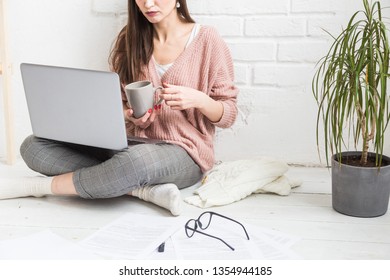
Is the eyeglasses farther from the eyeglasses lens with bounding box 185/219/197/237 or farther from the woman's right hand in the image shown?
the woman's right hand

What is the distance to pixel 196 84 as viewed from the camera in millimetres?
1771

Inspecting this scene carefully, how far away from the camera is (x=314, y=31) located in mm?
1920

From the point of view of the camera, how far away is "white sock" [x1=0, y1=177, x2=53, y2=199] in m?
1.66

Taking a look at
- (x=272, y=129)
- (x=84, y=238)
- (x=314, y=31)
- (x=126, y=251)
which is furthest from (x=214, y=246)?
(x=314, y=31)

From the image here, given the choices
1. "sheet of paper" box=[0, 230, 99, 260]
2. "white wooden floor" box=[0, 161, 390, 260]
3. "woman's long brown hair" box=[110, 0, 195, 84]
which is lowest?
"white wooden floor" box=[0, 161, 390, 260]

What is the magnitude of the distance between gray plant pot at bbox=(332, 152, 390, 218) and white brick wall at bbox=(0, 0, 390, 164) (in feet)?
1.61

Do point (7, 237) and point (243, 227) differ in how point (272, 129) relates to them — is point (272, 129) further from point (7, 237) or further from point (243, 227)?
point (7, 237)

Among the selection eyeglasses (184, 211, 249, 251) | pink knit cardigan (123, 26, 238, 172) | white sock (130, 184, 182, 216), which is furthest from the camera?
pink knit cardigan (123, 26, 238, 172)

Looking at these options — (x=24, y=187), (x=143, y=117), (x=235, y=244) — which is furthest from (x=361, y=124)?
(x=24, y=187)

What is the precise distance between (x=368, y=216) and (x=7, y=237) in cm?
99

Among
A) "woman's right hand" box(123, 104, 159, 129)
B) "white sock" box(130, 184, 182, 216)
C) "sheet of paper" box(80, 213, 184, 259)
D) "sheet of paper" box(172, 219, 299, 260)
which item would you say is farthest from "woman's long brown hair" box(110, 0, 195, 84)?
"sheet of paper" box(172, 219, 299, 260)

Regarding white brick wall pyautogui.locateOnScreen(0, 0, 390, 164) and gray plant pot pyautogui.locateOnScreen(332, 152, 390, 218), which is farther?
white brick wall pyautogui.locateOnScreen(0, 0, 390, 164)

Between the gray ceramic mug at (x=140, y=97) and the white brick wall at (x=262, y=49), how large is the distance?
0.54 metres

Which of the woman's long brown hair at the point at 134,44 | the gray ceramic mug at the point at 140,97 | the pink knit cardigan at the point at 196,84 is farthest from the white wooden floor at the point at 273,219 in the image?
the woman's long brown hair at the point at 134,44
